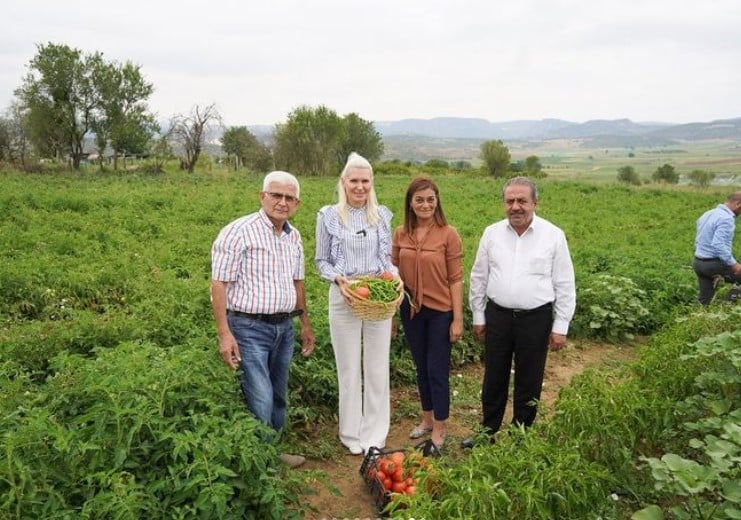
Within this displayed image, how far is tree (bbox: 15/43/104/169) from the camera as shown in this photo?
128 ft

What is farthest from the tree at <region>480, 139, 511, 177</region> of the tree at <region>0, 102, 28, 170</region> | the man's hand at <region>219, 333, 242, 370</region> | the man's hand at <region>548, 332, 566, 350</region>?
the man's hand at <region>219, 333, 242, 370</region>

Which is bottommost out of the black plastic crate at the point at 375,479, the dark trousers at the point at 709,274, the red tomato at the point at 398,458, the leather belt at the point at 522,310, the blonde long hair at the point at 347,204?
the black plastic crate at the point at 375,479

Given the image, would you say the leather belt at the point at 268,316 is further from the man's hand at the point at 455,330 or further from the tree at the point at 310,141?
the tree at the point at 310,141

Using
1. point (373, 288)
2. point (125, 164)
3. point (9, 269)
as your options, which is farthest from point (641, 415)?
point (125, 164)

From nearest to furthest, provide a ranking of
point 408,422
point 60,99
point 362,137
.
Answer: point 408,422
point 60,99
point 362,137

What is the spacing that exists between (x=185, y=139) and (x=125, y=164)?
5830 mm

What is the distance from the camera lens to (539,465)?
9.14 ft

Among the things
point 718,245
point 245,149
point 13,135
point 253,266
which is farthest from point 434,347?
point 245,149

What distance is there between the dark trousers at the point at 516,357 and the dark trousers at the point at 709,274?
458 centimetres

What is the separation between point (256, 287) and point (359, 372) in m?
1.23

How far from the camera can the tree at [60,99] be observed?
128 ft

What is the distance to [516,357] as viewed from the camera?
424cm

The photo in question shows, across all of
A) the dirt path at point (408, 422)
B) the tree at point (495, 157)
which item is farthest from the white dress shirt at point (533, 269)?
the tree at point (495, 157)

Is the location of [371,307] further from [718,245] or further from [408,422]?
[718,245]
